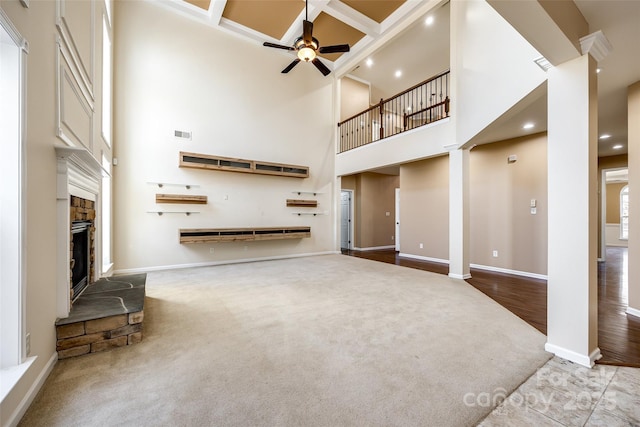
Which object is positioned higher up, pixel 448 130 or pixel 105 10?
pixel 105 10

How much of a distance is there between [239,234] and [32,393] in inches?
177

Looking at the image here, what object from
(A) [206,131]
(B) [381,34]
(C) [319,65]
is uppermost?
(B) [381,34]

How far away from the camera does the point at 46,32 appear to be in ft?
6.41

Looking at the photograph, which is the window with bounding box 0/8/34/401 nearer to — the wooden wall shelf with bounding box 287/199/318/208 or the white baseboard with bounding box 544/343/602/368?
the white baseboard with bounding box 544/343/602/368

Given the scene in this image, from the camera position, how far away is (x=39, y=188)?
71.2 inches

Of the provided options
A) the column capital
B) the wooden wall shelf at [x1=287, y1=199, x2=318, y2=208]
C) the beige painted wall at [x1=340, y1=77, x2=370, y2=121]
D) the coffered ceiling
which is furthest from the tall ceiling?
the wooden wall shelf at [x1=287, y1=199, x2=318, y2=208]

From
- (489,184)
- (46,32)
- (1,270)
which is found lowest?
(1,270)

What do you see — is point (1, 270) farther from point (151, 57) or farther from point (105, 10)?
point (151, 57)

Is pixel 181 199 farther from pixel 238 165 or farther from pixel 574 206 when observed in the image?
pixel 574 206

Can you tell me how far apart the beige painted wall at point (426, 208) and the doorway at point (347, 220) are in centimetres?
206

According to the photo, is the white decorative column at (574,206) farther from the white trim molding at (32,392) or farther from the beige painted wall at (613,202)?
the beige painted wall at (613,202)

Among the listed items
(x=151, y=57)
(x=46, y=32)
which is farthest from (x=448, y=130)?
(x=151, y=57)

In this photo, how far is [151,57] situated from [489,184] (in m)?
7.48

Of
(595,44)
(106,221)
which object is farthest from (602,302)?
(106,221)
